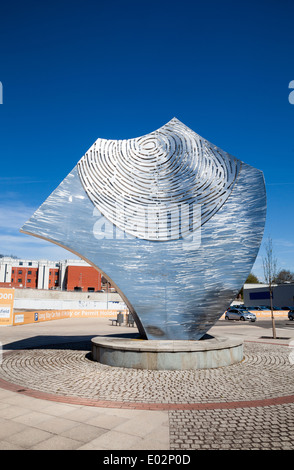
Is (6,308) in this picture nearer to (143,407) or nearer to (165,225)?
(165,225)

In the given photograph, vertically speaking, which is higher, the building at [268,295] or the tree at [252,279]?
the tree at [252,279]

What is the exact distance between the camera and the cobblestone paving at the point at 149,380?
299 inches

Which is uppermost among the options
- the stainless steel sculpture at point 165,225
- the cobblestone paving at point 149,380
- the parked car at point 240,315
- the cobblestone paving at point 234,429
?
the stainless steel sculpture at point 165,225

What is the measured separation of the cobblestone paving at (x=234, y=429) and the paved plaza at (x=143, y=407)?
0.05 feet

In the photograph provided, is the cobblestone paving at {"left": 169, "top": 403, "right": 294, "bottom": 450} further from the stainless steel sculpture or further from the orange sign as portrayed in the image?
the orange sign

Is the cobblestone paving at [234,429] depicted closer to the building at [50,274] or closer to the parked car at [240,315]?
the parked car at [240,315]

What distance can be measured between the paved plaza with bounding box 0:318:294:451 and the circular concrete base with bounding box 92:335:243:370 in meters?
0.28

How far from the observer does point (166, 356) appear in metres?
Answer: 10.2

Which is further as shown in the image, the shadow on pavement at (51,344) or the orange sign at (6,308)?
the orange sign at (6,308)

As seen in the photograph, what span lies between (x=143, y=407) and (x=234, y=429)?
1941 mm

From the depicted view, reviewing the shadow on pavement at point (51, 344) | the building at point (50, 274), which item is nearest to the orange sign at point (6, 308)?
the shadow on pavement at point (51, 344)
